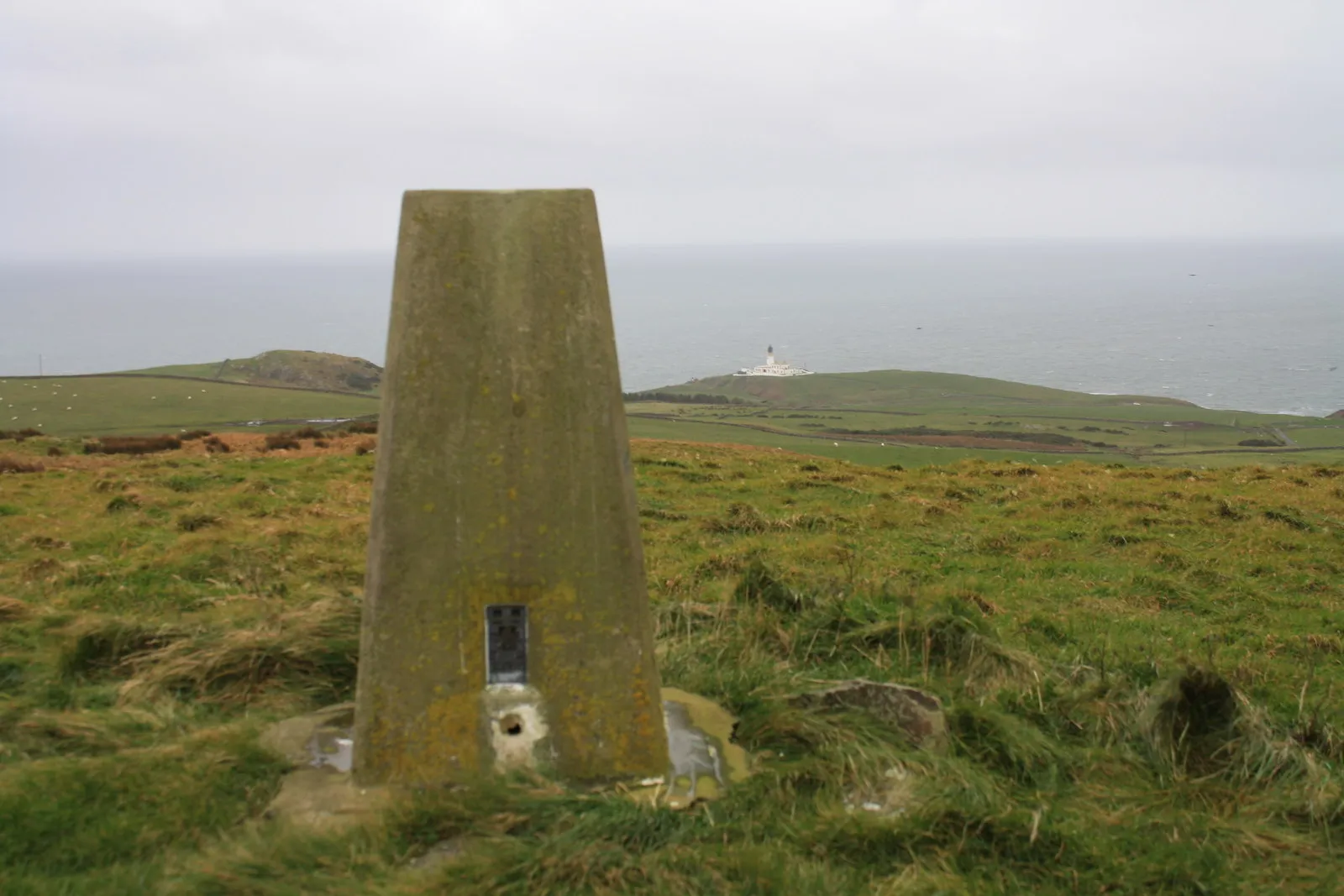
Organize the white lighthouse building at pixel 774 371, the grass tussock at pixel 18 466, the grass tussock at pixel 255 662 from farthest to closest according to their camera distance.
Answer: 1. the white lighthouse building at pixel 774 371
2. the grass tussock at pixel 18 466
3. the grass tussock at pixel 255 662

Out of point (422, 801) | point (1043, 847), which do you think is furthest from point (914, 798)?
point (422, 801)

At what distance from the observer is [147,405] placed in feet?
176

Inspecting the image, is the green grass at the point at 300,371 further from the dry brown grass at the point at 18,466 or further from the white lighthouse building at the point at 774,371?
the dry brown grass at the point at 18,466

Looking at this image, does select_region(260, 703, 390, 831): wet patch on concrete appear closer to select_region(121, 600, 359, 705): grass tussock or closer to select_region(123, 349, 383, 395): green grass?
select_region(121, 600, 359, 705): grass tussock

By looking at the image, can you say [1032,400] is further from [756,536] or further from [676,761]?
[676,761]

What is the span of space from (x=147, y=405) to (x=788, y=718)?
182ft

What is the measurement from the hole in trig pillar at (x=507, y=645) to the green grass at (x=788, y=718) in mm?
621

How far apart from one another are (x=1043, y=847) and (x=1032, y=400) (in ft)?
336

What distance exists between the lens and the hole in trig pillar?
564cm

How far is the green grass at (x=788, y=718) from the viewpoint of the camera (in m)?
4.84

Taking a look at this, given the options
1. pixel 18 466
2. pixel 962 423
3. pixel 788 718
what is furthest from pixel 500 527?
pixel 962 423

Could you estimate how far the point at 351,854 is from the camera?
4.77 meters

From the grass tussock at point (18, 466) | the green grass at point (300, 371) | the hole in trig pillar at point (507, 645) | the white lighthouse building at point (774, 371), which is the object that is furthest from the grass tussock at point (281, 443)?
the white lighthouse building at point (774, 371)

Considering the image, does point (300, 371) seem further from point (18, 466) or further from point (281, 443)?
point (18, 466)
